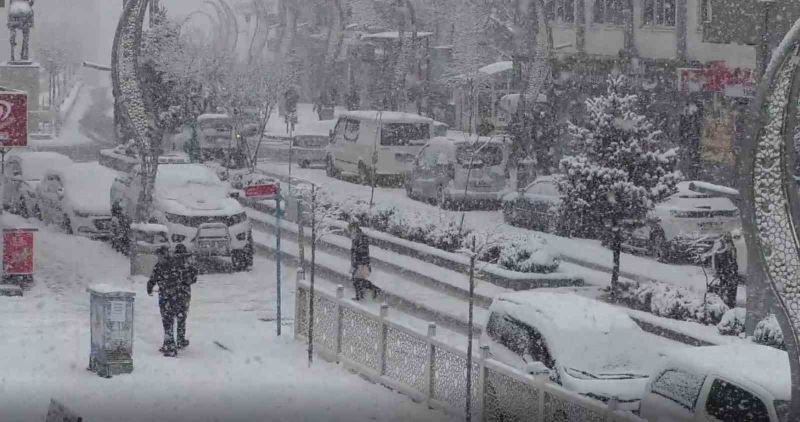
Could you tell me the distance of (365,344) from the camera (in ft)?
49.2

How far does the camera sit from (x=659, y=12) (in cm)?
3716

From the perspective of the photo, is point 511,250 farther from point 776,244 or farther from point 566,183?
point 776,244

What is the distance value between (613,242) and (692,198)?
380 centimetres

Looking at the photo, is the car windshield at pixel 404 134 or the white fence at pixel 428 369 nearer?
the white fence at pixel 428 369

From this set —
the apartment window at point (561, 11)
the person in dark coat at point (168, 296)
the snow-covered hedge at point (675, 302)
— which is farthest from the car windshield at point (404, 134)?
the person in dark coat at point (168, 296)

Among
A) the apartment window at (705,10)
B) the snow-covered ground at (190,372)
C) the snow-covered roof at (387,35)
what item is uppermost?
the snow-covered roof at (387,35)

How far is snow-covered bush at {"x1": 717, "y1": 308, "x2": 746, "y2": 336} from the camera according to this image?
1691 cm

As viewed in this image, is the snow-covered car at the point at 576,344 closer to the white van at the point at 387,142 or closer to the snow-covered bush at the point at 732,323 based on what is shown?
the snow-covered bush at the point at 732,323

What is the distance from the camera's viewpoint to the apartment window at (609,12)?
3928 cm

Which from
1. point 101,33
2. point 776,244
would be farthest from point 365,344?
point 101,33

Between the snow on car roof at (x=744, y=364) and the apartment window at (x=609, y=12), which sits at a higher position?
the apartment window at (x=609, y=12)

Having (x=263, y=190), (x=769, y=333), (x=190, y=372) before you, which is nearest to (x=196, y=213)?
(x=263, y=190)

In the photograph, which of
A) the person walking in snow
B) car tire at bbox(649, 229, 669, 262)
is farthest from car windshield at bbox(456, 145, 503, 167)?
the person walking in snow

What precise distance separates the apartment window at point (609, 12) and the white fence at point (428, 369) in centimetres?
2457
